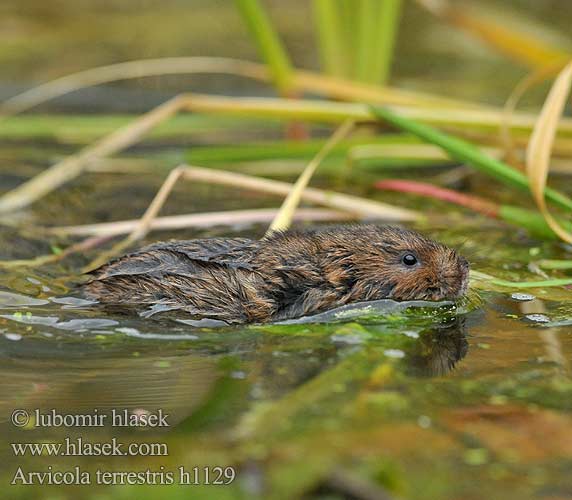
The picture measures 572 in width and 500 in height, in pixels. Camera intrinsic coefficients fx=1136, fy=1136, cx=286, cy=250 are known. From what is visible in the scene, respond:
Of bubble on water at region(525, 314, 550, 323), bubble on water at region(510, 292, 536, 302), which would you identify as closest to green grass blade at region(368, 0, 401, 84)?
bubble on water at region(510, 292, 536, 302)

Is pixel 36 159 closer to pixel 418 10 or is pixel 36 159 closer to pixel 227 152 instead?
pixel 227 152

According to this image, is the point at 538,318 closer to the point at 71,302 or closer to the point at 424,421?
the point at 424,421

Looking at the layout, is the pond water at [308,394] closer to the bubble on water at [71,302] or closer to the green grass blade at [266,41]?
the bubble on water at [71,302]

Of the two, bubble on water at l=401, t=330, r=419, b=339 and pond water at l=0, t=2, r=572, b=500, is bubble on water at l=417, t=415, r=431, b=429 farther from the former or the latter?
bubble on water at l=401, t=330, r=419, b=339

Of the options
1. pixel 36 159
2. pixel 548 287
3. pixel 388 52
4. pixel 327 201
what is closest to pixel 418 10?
pixel 388 52

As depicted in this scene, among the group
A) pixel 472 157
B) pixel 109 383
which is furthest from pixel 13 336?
pixel 472 157

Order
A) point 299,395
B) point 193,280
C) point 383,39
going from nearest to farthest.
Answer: point 299,395, point 193,280, point 383,39
